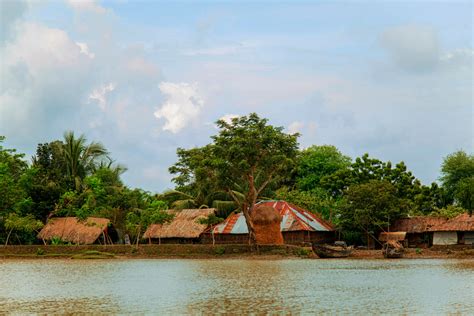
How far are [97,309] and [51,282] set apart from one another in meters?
8.47

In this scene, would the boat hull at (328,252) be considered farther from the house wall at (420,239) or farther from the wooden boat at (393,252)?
the house wall at (420,239)

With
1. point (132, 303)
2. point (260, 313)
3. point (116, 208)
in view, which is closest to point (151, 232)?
point (116, 208)

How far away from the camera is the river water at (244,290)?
1600 cm

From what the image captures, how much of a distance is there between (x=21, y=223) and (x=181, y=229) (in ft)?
34.7

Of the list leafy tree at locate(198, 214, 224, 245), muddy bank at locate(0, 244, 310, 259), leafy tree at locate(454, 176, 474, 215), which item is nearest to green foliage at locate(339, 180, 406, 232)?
leafy tree at locate(454, 176, 474, 215)

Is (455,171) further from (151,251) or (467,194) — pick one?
(151,251)

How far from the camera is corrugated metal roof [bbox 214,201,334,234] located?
145ft

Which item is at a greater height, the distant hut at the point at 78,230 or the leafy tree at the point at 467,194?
the leafy tree at the point at 467,194

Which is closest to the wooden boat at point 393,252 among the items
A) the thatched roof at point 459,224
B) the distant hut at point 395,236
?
the distant hut at point 395,236

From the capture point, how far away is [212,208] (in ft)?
155

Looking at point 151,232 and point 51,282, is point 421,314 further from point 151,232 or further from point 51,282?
point 151,232

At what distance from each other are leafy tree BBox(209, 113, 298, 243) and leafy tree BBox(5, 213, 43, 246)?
44.4 feet

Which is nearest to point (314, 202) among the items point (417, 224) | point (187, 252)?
point (417, 224)

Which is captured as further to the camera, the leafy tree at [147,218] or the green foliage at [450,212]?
the green foliage at [450,212]
